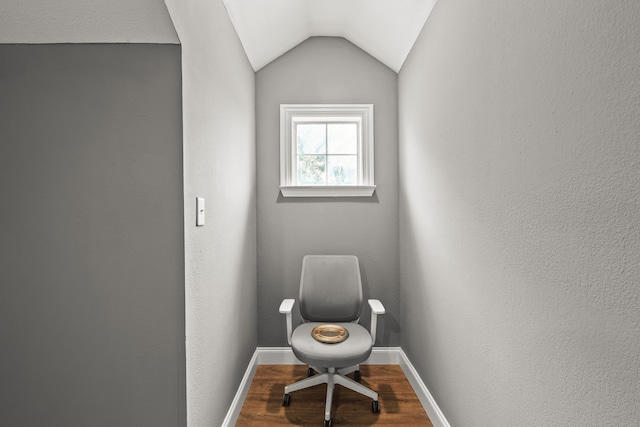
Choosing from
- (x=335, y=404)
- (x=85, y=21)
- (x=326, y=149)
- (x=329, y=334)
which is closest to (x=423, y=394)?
(x=335, y=404)

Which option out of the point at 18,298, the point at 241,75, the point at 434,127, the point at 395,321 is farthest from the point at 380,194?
the point at 18,298

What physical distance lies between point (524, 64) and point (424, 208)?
1053 millimetres

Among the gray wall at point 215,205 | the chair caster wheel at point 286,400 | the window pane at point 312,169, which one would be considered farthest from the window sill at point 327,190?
the chair caster wheel at point 286,400

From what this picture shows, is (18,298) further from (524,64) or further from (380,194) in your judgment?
(380,194)

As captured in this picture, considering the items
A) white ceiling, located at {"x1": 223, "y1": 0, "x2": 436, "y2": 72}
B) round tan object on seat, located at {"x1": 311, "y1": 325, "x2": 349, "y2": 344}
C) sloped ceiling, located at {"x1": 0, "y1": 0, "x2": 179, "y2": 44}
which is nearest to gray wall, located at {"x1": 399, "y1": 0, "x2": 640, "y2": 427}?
white ceiling, located at {"x1": 223, "y1": 0, "x2": 436, "y2": 72}

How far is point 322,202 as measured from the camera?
2.51 metres

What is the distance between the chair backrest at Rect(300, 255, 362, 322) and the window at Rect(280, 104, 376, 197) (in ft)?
1.90

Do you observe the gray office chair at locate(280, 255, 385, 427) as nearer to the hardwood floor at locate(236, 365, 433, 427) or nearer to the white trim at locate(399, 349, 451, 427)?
the hardwood floor at locate(236, 365, 433, 427)

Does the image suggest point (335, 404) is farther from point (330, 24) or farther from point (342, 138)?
point (330, 24)

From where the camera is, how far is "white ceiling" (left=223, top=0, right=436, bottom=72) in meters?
1.90

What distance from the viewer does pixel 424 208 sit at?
1964 millimetres

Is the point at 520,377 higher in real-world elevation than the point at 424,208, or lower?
lower

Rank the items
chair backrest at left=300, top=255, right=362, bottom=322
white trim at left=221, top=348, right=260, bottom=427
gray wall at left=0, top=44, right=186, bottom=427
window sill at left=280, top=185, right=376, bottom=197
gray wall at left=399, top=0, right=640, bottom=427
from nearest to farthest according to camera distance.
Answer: gray wall at left=399, top=0, right=640, bottom=427 < gray wall at left=0, top=44, right=186, bottom=427 < white trim at left=221, top=348, right=260, bottom=427 < chair backrest at left=300, top=255, right=362, bottom=322 < window sill at left=280, top=185, right=376, bottom=197

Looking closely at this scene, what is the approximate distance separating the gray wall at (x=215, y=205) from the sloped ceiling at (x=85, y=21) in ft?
0.22
